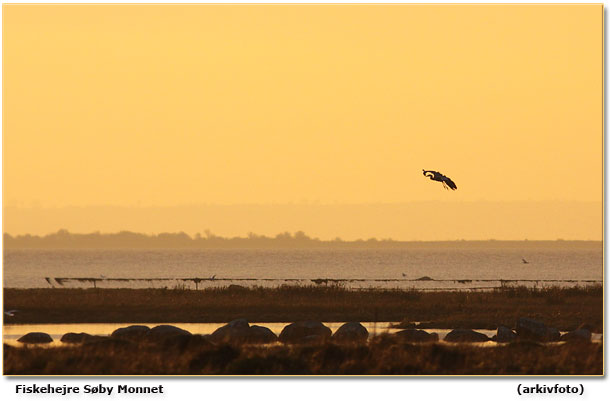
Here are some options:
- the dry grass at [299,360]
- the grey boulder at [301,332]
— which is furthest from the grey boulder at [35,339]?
the grey boulder at [301,332]

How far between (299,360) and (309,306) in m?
29.5

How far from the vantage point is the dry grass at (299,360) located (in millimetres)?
25031

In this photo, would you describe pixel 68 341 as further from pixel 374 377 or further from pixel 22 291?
pixel 22 291

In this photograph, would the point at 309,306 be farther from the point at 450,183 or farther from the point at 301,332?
the point at 450,183

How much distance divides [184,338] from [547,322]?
23439 mm

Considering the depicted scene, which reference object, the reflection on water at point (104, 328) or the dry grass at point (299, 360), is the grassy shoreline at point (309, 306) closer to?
the reflection on water at point (104, 328)

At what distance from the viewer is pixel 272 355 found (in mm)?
25875

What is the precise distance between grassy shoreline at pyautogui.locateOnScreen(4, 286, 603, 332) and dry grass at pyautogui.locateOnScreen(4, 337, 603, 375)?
1586cm

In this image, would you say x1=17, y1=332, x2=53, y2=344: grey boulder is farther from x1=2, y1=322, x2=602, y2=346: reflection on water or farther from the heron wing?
the heron wing

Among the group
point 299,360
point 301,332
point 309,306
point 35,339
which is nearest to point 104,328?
point 35,339

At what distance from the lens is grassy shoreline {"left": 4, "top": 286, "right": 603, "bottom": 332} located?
158ft

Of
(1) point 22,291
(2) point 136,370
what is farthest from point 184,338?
(1) point 22,291

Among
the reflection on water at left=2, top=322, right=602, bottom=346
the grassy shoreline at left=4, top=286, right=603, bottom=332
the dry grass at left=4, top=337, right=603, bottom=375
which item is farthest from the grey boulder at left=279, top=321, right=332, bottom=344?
the grassy shoreline at left=4, top=286, right=603, bottom=332
